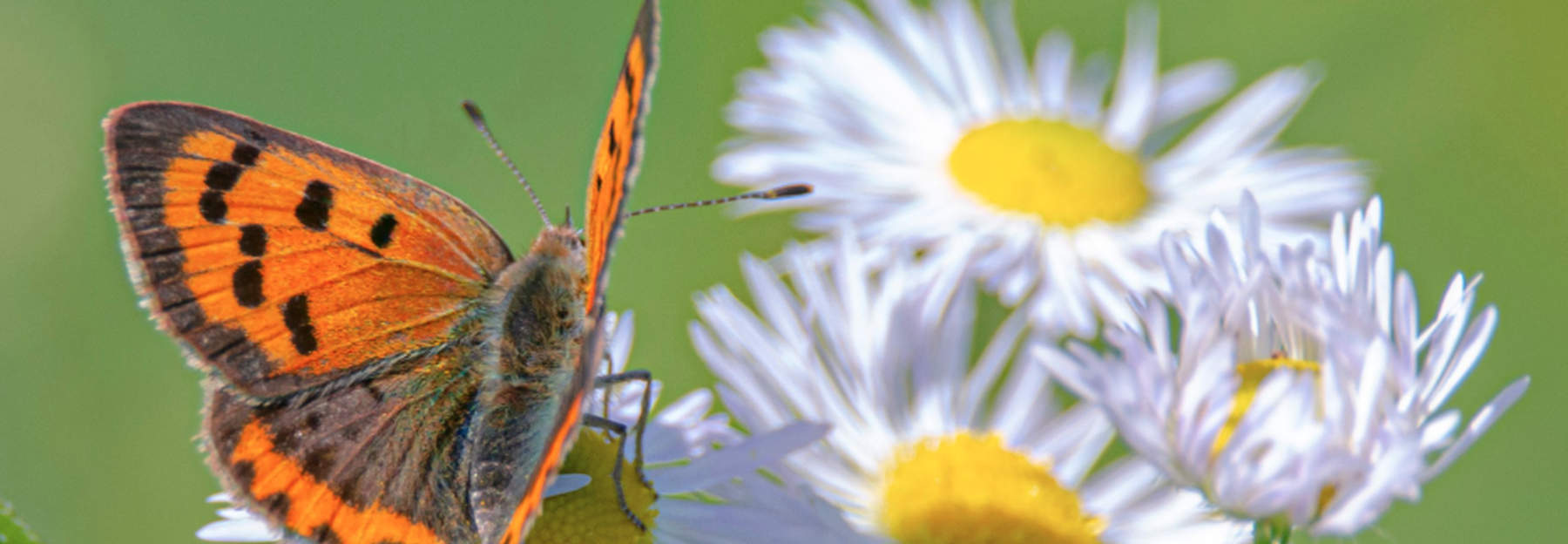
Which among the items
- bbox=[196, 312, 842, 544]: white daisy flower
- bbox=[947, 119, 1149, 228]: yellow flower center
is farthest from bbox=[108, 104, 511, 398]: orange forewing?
bbox=[947, 119, 1149, 228]: yellow flower center

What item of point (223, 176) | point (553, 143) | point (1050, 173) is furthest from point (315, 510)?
point (553, 143)

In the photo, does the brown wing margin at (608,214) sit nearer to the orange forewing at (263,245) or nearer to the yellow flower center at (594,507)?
the yellow flower center at (594,507)

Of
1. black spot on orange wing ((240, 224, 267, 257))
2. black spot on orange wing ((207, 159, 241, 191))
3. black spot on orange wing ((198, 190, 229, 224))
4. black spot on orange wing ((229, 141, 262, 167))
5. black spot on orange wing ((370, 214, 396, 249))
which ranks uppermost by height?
black spot on orange wing ((229, 141, 262, 167))

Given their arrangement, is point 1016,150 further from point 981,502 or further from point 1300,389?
point 1300,389

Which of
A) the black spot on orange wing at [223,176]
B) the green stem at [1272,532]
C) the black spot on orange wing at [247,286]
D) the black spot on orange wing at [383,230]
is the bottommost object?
the green stem at [1272,532]

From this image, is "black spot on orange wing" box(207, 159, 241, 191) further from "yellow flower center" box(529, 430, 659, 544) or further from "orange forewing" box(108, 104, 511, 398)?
"yellow flower center" box(529, 430, 659, 544)

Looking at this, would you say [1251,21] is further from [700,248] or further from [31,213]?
[31,213]

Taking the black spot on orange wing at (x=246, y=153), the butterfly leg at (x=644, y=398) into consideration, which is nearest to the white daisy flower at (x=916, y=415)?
the butterfly leg at (x=644, y=398)
